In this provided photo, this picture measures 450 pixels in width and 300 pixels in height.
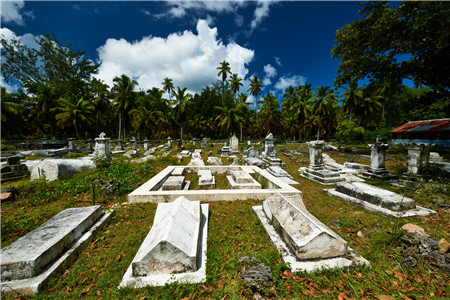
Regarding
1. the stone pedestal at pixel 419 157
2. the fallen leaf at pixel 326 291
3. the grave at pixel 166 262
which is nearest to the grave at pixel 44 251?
the grave at pixel 166 262

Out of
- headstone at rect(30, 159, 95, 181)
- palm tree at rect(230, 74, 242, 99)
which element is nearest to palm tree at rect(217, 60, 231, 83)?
palm tree at rect(230, 74, 242, 99)

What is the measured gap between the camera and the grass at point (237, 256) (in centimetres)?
222

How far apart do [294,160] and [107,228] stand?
1346 centimetres

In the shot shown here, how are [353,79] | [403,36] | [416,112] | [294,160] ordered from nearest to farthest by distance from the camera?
1. [403,36]
2. [353,79]
3. [294,160]
4. [416,112]

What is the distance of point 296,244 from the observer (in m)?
2.70

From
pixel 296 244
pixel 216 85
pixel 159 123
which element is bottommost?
pixel 296 244

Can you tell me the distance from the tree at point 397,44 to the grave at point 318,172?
410cm

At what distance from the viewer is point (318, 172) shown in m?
8.27

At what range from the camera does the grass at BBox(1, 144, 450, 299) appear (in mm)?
2221

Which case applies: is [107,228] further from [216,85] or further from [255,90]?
[216,85]

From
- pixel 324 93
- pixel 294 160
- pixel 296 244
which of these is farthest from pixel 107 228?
pixel 324 93

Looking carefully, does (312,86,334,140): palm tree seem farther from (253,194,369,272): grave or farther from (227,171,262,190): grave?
(253,194,369,272): grave

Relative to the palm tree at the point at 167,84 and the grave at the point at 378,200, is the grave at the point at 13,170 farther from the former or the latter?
the palm tree at the point at 167,84

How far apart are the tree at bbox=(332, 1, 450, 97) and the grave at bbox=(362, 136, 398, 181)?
139 inches
